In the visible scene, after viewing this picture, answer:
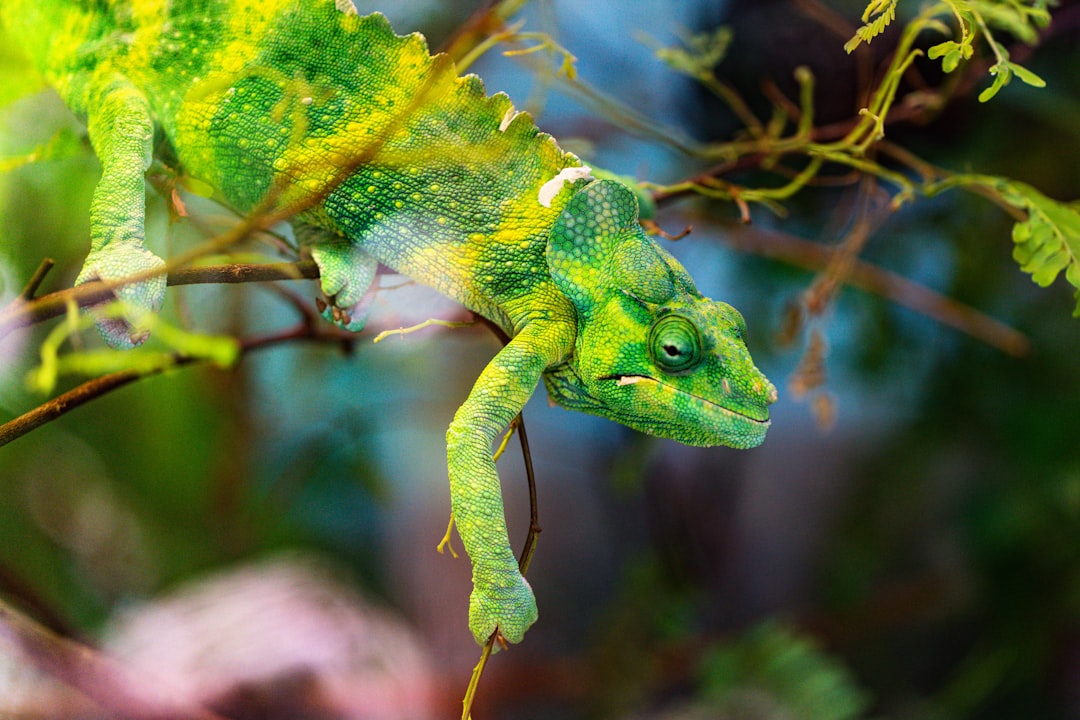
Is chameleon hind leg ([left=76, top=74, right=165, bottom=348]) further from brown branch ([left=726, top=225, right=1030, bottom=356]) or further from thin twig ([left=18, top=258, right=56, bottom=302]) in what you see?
brown branch ([left=726, top=225, right=1030, bottom=356])

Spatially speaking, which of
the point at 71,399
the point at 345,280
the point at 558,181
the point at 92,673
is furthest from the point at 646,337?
the point at 92,673

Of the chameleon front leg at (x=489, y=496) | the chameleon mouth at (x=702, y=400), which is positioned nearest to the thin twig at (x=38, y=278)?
the chameleon front leg at (x=489, y=496)

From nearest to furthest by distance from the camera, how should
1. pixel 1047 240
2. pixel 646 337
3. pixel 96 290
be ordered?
pixel 96 290, pixel 646 337, pixel 1047 240

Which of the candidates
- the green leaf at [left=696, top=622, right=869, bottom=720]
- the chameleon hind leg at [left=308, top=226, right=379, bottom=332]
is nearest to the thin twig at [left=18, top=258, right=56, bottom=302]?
the chameleon hind leg at [left=308, top=226, right=379, bottom=332]

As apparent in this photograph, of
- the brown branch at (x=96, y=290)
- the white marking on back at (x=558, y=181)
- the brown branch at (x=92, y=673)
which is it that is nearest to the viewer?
the brown branch at (x=96, y=290)

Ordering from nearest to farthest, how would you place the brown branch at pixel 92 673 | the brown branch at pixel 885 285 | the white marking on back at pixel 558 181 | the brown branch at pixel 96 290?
the brown branch at pixel 96 290 → the white marking on back at pixel 558 181 → the brown branch at pixel 92 673 → the brown branch at pixel 885 285

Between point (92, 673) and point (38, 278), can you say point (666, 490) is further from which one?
point (38, 278)

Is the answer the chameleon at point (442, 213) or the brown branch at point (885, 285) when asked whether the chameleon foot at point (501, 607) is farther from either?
the brown branch at point (885, 285)

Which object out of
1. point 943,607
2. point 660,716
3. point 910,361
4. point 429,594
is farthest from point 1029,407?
point 429,594
